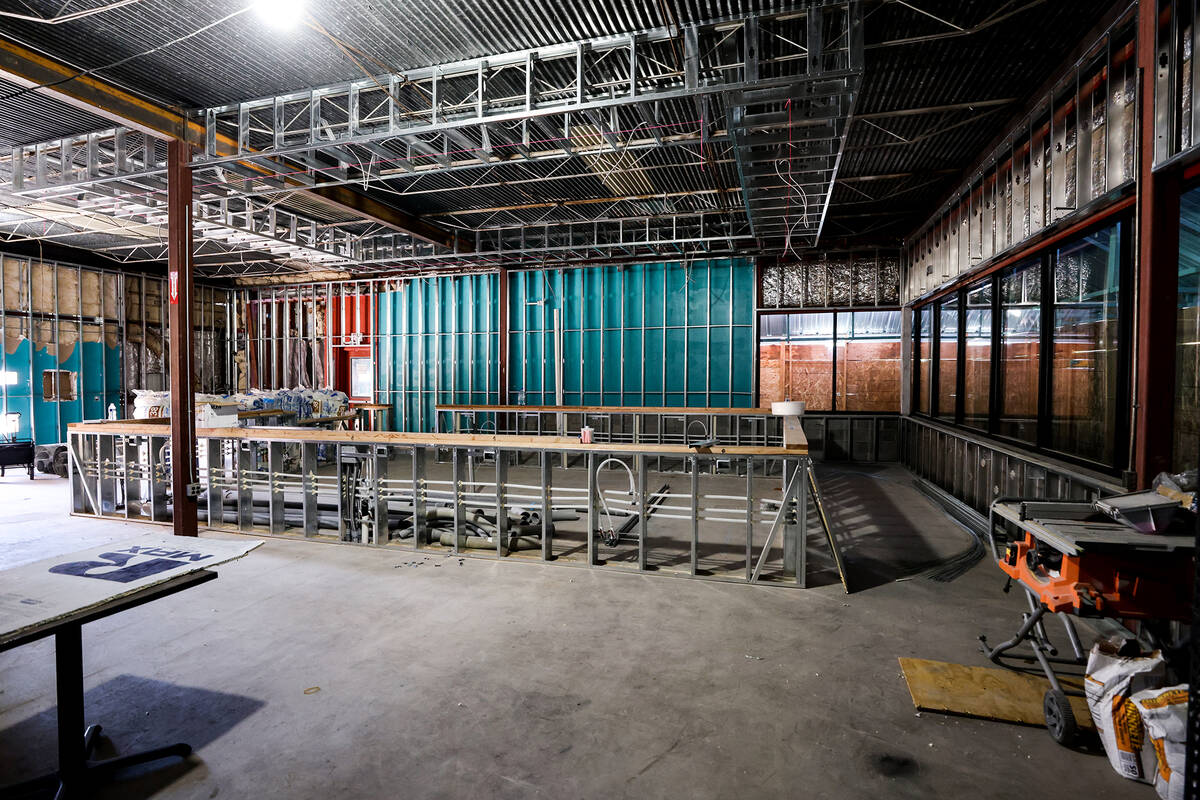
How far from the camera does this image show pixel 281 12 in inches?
200

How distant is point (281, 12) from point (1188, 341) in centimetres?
753

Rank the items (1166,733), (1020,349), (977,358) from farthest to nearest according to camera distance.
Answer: (977,358) < (1020,349) < (1166,733)

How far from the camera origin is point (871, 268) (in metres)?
12.5

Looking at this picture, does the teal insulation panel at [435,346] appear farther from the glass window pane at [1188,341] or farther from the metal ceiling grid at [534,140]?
the glass window pane at [1188,341]

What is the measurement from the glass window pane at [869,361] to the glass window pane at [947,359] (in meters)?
Result: 2.33

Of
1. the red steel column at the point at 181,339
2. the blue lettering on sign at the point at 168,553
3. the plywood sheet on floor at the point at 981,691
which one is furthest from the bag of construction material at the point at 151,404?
the plywood sheet on floor at the point at 981,691

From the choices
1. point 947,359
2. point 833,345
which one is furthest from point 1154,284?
point 833,345

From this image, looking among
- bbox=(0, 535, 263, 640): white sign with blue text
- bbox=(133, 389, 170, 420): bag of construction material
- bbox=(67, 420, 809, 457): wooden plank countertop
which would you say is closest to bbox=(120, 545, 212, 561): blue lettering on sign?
bbox=(0, 535, 263, 640): white sign with blue text

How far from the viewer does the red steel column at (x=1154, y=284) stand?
386 cm

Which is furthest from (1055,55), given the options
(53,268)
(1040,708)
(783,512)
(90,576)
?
(53,268)

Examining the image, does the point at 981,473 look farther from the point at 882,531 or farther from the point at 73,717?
the point at 73,717

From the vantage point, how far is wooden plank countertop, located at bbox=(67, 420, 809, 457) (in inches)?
209

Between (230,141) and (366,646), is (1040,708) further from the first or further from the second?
(230,141)

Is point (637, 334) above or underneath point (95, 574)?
above
